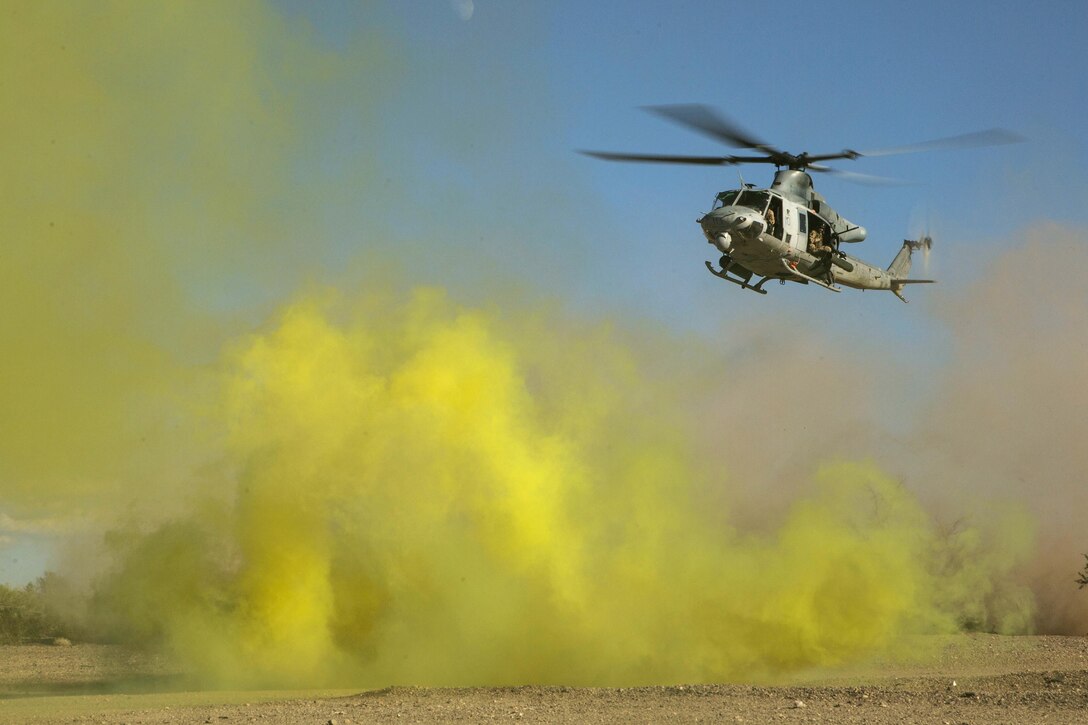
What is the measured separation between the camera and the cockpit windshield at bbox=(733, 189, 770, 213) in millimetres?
25828

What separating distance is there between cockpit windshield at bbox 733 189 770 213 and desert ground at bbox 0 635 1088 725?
10051 mm

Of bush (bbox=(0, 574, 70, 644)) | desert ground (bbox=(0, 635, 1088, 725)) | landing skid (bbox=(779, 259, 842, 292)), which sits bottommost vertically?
desert ground (bbox=(0, 635, 1088, 725))

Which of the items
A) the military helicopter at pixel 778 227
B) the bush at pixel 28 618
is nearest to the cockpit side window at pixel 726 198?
the military helicopter at pixel 778 227

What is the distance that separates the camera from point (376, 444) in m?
29.3

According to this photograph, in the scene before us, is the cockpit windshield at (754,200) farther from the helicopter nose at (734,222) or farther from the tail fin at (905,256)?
the tail fin at (905,256)

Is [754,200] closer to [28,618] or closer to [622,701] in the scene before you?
[622,701]

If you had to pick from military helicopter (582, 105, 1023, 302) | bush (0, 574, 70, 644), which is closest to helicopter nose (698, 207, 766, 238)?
military helicopter (582, 105, 1023, 302)

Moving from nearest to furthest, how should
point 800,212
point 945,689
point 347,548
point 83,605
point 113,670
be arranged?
point 945,689, point 800,212, point 347,548, point 113,670, point 83,605

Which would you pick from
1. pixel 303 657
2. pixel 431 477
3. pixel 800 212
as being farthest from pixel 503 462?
pixel 800 212

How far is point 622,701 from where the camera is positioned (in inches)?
864

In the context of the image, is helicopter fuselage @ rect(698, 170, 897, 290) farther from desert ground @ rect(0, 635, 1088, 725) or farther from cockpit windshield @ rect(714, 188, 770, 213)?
desert ground @ rect(0, 635, 1088, 725)

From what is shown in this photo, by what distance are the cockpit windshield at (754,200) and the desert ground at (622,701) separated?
10.1 metres

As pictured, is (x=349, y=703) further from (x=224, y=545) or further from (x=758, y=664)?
(x=758, y=664)

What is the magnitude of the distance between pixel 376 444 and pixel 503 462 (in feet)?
10.3
